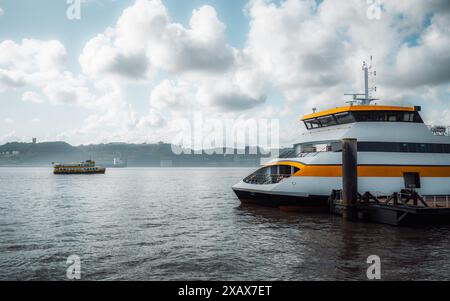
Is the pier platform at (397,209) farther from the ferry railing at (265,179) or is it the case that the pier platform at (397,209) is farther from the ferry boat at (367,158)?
the ferry railing at (265,179)

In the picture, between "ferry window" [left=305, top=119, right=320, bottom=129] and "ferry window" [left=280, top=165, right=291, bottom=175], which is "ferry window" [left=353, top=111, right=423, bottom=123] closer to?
"ferry window" [left=305, top=119, right=320, bottom=129]

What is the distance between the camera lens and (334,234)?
2016 centimetres

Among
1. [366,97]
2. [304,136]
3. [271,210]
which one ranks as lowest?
[271,210]

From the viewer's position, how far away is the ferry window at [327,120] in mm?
29219

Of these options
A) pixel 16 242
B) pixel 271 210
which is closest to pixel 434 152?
pixel 271 210

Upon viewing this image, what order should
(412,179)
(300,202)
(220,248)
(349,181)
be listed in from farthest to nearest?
(412,179)
(300,202)
(349,181)
(220,248)

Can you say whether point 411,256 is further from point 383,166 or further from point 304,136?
point 304,136

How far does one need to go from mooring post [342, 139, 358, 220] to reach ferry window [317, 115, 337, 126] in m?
5.67

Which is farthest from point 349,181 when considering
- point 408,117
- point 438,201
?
point 408,117

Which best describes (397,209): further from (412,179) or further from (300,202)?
(412,179)

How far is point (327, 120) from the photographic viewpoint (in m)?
29.8

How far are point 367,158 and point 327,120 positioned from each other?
16.8 feet

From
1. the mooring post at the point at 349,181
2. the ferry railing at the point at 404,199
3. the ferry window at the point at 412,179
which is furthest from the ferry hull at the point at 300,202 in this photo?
the ferry window at the point at 412,179
